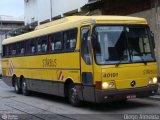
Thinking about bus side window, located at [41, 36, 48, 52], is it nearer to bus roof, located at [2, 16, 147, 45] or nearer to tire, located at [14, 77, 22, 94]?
bus roof, located at [2, 16, 147, 45]

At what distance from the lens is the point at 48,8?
38531 mm

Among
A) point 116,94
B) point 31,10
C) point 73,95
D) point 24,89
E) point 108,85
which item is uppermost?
point 31,10

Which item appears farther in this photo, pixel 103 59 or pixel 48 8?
pixel 48 8

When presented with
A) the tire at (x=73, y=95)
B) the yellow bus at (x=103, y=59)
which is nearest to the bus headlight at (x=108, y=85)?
the yellow bus at (x=103, y=59)

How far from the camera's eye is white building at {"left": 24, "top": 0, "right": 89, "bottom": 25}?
110ft

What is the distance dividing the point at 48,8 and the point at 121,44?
25313mm

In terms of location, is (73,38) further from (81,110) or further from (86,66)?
Result: (81,110)

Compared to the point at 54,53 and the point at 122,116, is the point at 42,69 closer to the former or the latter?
the point at 54,53

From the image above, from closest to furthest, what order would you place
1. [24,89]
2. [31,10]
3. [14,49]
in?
[24,89], [14,49], [31,10]

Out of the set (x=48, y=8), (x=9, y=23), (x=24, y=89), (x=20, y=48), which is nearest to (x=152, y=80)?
(x=24, y=89)

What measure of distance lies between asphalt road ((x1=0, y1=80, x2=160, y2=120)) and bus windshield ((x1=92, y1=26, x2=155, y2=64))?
1.51 metres

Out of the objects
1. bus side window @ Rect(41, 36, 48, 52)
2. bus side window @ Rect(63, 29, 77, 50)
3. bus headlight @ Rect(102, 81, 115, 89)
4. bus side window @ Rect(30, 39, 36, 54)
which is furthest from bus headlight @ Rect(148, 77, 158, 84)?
bus side window @ Rect(30, 39, 36, 54)

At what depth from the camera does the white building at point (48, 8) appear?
3341cm

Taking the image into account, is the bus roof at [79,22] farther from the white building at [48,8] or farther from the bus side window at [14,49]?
the white building at [48,8]
